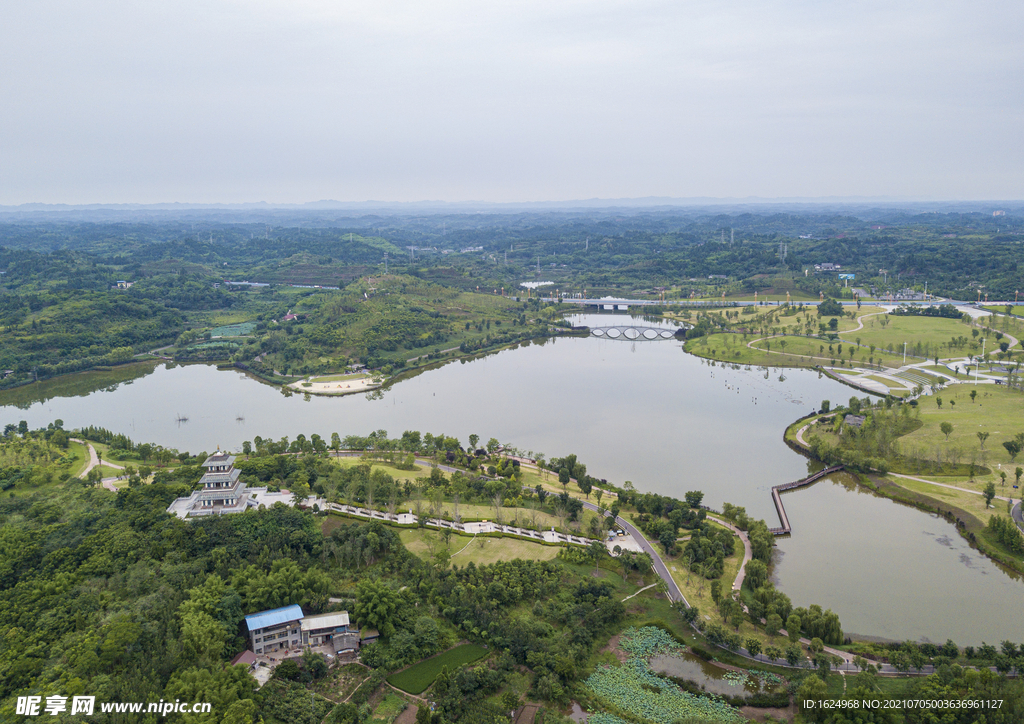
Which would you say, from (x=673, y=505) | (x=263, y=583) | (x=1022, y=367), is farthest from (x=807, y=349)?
(x=263, y=583)

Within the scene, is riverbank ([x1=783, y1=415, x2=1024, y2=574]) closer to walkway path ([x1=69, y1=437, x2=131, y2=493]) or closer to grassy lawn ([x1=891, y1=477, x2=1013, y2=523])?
grassy lawn ([x1=891, y1=477, x2=1013, y2=523])

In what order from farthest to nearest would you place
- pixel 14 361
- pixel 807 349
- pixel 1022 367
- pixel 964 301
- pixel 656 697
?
pixel 964 301 < pixel 807 349 < pixel 14 361 < pixel 1022 367 < pixel 656 697

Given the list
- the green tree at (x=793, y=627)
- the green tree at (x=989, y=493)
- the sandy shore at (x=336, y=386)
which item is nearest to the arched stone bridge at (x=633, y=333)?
the sandy shore at (x=336, y=386)

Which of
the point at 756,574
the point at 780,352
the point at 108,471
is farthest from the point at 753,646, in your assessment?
the point at 780,352

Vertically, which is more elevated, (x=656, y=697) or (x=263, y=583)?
(x=263, y=583)

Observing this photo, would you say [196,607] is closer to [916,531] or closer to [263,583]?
[263,583]

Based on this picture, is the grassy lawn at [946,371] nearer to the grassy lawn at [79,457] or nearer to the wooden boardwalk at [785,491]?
the wooden boardwalk at [785,491]
